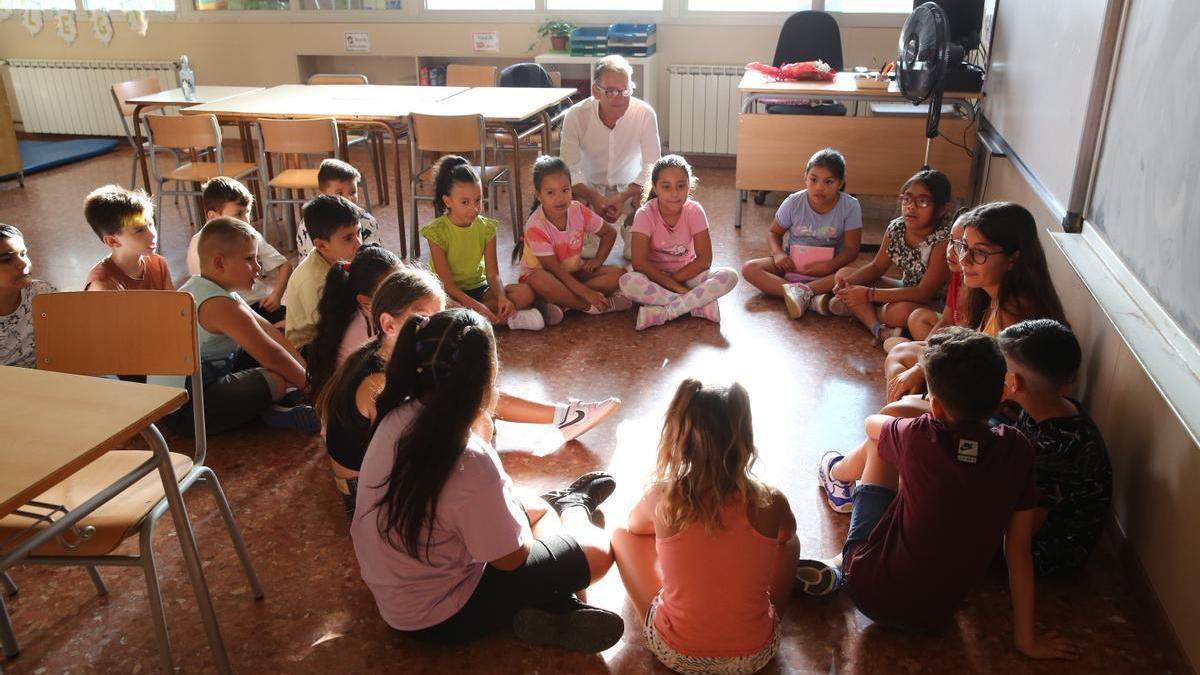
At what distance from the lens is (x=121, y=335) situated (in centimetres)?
188

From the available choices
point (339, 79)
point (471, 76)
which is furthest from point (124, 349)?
point (339, 79)

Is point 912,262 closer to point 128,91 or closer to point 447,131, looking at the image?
point 447,131

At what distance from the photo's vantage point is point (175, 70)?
7328 mm

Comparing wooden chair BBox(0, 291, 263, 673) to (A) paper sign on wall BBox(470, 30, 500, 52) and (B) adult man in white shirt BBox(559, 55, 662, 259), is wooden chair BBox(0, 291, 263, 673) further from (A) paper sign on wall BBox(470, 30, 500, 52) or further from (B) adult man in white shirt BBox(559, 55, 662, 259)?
(A) paper sign on wall BBox(470, 30, 500, 52)

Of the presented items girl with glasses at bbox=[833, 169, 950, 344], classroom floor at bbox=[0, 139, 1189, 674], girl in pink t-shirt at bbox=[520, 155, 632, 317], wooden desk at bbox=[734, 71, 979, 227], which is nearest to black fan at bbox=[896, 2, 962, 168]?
wooden desk at bbox=[734, 71, 979, 227]

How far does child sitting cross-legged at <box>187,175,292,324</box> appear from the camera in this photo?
337 cm

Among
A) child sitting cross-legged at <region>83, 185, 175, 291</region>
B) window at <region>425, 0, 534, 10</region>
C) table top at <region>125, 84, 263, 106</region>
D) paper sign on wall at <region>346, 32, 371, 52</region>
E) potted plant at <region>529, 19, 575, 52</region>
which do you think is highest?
window at <region>425, 0, 534, 10</region>

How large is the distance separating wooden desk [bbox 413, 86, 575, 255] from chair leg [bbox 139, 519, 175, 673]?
2.94m

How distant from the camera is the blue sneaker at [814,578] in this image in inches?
77.0

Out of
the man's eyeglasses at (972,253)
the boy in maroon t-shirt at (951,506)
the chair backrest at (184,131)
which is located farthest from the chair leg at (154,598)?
the chair backrest at (184,131)

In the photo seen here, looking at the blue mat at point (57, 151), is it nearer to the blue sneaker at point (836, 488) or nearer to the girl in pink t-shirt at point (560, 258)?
the girl in pink t-shirt at point (560, 258)

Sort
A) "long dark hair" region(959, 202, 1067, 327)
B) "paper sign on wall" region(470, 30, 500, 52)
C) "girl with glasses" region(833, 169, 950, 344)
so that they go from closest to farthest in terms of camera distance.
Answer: "long dark hair" region(959, 202, 1067, 327) < "girl with glasses" region(833, 169, 950, 344) < "paper sign on wall" region(470, 30, 500, 52)

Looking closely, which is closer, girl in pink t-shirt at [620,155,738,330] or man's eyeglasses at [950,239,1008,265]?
man's eyeglasses at [950,239,1008,265]

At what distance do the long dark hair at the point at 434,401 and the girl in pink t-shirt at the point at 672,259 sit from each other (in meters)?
2.02
